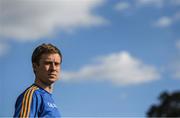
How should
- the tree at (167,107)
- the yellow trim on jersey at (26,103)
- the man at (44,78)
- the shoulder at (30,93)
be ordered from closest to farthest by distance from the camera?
the yellow trim on jersey at (26,103), the shoulder at (30,93), the man at (44,78), the tree at (167,107)

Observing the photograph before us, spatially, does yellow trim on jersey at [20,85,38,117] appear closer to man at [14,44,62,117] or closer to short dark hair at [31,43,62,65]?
man at [14,44,62,117]

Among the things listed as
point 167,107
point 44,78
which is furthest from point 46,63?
point 167,107

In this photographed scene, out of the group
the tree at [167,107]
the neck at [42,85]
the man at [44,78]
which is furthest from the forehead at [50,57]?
the tree at [167,107]

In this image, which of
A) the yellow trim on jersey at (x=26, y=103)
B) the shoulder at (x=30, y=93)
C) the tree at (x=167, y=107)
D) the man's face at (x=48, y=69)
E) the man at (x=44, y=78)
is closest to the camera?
the yellow trim on jersey at (x=26, y=103)

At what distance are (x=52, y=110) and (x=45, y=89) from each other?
295mm

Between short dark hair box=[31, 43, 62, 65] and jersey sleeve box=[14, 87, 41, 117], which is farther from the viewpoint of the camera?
short dark hair box=[31, 43, 62, 65]

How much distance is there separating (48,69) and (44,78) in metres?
0.13

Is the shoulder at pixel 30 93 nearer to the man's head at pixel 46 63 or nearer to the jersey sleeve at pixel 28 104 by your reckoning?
the jersey sleeve at pixel 28 104

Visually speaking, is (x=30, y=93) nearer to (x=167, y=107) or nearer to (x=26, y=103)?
(x=26, y=103)

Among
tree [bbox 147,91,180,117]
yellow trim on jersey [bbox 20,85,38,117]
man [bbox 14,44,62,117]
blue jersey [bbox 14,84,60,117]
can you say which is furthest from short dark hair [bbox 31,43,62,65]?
tree [bbox 147,91,180,117]

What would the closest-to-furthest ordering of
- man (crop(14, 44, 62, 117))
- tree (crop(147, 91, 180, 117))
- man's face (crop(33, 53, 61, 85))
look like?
man (crop(14, 44, 62, 117)) → man's face (crop(33, 53, 61, 85)) → tree (crop(147, 91, 180, 117))

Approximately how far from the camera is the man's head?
6.11 metres

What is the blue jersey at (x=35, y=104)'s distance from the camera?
5621 mm

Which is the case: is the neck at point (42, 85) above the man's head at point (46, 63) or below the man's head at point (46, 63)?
below
